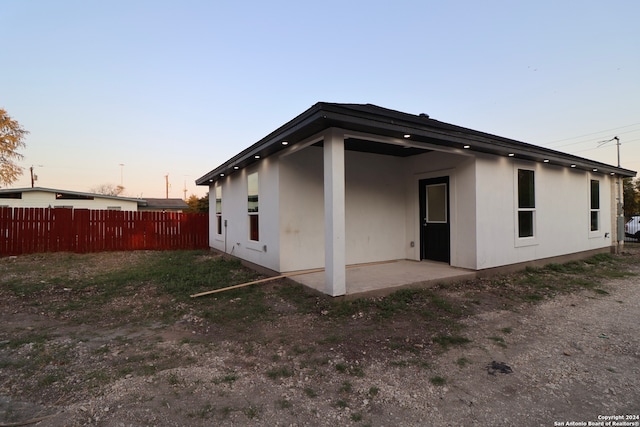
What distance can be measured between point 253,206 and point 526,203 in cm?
688

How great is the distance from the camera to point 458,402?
2.18 m

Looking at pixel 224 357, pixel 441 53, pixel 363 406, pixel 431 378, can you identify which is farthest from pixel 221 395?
pixel 441 53

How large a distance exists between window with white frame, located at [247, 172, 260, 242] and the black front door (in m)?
4.23

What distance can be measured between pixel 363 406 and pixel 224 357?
60.9 inches

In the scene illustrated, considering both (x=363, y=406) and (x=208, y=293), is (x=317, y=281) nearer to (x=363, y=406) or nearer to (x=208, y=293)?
(x=208, y=293)

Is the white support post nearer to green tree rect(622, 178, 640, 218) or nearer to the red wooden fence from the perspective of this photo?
the red wooden fence

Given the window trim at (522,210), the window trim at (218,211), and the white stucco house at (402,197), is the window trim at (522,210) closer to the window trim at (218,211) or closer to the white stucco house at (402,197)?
the white stucco house at (402,197)

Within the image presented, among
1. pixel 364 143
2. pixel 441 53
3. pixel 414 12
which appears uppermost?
pixel 414 12

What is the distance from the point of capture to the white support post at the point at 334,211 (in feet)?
14.3

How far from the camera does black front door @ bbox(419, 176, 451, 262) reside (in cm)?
695

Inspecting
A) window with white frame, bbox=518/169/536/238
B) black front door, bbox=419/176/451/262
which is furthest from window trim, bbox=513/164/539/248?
black front door, bbox=419/176/451/262

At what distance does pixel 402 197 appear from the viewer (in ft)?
25.5

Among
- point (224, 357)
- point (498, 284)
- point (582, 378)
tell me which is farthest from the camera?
point (498, 284)

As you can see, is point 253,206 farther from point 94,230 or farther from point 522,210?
point 94,230
